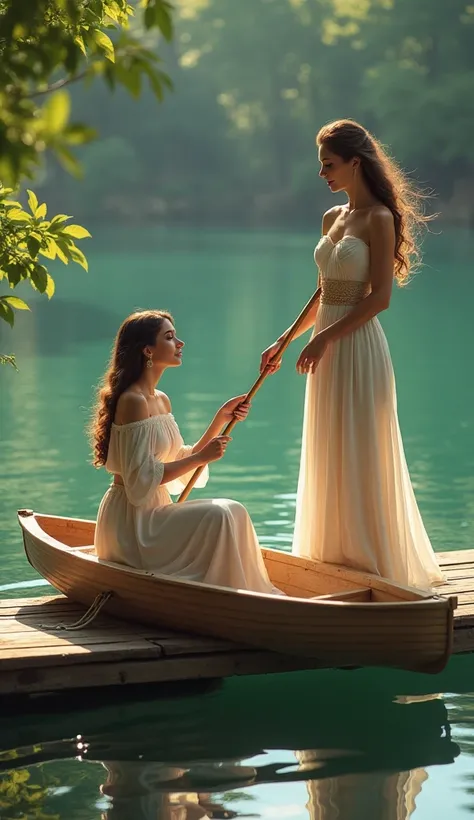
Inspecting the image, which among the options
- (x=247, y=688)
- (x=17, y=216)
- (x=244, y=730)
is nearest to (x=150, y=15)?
(x=17, y=216)

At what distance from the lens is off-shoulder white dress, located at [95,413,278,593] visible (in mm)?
5059

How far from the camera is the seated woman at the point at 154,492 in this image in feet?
16.6

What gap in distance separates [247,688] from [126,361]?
1376mm

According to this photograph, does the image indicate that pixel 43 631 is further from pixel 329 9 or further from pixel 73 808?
pixel 329 9

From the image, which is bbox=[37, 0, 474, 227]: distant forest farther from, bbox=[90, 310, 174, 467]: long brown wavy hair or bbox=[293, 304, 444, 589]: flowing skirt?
bbox=[90, 310, 174, 467]: long brown wavy hair

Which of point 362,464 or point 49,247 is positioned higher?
point 49,247

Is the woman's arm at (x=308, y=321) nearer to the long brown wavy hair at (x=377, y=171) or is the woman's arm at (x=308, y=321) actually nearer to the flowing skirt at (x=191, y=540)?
the long brown wavy hair at (x=377, y=171)

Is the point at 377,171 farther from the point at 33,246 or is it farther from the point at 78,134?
the point at 78,134

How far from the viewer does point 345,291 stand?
5434 mm

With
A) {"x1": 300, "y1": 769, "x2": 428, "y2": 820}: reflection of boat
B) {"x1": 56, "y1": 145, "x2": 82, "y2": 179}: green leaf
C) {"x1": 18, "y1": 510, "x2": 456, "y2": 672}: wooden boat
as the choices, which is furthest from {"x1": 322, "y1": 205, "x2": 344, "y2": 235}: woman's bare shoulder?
{"x1": 56, "y1": 145, "x2": 82, "y2": 179}: green leaf

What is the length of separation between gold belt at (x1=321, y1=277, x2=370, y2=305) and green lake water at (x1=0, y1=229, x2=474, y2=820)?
1.52 meters

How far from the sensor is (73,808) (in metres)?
4.34

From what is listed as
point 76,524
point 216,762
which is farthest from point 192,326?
point 216,762

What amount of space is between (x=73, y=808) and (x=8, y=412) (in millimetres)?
8501
